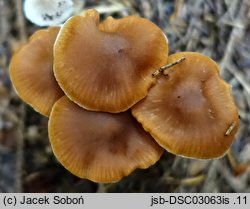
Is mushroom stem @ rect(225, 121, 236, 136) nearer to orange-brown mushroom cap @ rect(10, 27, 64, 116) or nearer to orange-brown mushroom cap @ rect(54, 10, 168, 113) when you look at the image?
orange-brown mushroom cap @ rect(54, 10, 168, 113)

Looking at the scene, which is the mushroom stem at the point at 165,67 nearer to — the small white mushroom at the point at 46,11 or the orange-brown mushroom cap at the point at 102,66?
the orange-brown mushroom cap at the point at 102,66

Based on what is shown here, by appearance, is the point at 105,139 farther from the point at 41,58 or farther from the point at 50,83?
the point at 41,58

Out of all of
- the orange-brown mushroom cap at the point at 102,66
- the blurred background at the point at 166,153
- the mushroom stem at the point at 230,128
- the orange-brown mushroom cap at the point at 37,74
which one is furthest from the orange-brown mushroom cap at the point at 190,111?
the blurred background at the point at 166,153

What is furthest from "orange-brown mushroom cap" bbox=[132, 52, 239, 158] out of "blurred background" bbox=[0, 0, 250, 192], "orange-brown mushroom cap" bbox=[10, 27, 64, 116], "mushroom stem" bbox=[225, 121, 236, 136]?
"blurred background" bbox=[0, 0, 250, 192]

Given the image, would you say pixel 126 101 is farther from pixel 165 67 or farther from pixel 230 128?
pixel 230 128

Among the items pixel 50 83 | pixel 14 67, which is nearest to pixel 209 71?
pixel 50 83
